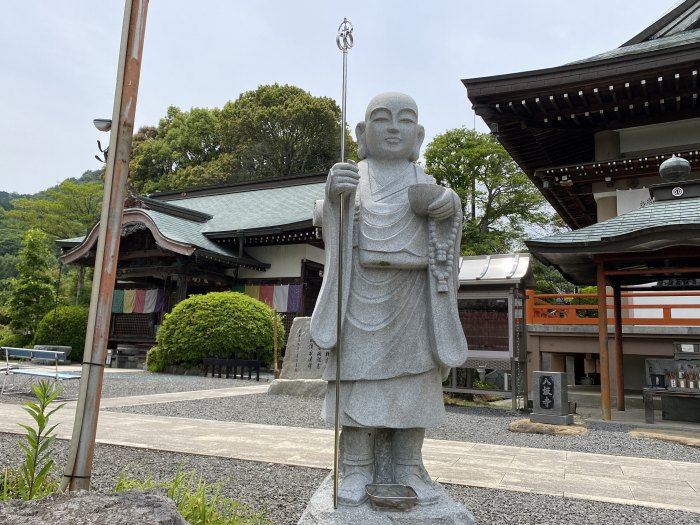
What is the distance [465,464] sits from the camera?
4562 millimetres

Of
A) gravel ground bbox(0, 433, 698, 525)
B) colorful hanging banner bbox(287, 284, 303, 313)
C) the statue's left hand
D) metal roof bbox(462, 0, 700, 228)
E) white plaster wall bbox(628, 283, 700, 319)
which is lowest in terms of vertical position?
gravel ground bbox(0, 433, 698, 525)

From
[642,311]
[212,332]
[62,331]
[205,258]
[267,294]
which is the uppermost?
[205,258]

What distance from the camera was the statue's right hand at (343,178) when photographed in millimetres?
2682

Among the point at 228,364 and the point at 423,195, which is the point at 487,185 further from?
the point at 423,195

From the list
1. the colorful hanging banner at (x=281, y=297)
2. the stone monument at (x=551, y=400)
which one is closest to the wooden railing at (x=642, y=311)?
the stone monument at (x=551, y=400)

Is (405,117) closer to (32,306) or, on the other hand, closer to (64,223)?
(32,306)

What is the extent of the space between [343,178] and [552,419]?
19.1 ft

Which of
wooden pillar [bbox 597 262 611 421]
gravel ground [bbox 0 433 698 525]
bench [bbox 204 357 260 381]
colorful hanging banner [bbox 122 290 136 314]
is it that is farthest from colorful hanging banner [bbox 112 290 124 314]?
wooden pillar [bbox 597 262 611 421]

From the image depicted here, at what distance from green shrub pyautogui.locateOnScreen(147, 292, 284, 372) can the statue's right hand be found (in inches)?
465

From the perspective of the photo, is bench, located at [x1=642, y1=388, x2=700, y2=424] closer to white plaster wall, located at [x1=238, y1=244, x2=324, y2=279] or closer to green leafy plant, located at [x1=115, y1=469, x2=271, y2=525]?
green leafy plant, located at [x1=115, y1=469, x2=271, y2=525]

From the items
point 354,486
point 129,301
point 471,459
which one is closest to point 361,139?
point 354,486

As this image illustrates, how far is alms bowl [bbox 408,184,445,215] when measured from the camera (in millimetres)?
2740

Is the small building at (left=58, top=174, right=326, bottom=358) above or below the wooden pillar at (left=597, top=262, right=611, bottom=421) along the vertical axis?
above

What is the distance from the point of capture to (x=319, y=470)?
4211mm
